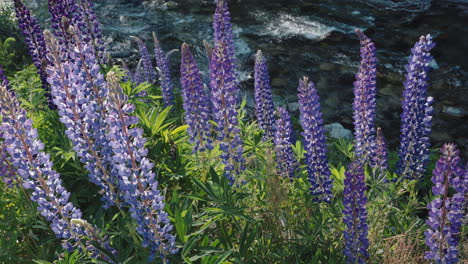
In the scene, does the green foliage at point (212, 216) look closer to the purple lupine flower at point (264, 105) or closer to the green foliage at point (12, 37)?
the purple lupine flower at point (264, 105)

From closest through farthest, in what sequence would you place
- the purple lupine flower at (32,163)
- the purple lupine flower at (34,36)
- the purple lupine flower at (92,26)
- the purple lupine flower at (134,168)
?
the purple lupine flower at (134,168), the purple lupine flower at (32,163), the purple lupine flower at (34,36), the purple lupine flower at (92,26)

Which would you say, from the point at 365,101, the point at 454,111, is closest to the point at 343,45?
the point at 454,111

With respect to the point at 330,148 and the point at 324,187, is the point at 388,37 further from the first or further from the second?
the point at 324,187

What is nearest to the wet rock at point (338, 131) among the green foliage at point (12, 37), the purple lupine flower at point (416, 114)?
the purple lupine flower at point (416, 114)

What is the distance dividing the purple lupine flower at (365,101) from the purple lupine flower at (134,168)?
6.12 ft

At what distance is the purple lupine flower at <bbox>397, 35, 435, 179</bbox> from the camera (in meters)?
3.16

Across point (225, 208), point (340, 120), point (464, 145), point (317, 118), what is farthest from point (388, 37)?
point (225, 208)

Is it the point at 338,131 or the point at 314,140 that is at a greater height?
the point at 314,140

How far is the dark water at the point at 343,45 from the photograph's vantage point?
555 centimetres

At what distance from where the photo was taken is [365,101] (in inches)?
132

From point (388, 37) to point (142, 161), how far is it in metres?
4.93

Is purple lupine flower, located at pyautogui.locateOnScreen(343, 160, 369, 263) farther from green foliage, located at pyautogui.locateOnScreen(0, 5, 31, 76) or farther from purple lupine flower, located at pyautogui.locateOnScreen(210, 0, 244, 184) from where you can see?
green foliage, located at pyautogui.locateOnScreen(0, 5, 31, 76)

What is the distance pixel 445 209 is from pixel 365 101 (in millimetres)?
1223

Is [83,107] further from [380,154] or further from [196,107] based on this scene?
[380,154]
